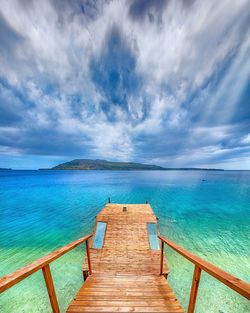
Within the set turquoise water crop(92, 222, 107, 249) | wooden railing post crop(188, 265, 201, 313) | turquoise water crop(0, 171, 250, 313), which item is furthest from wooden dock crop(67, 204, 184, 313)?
turquoise water crop(0, 171, 250, 313)

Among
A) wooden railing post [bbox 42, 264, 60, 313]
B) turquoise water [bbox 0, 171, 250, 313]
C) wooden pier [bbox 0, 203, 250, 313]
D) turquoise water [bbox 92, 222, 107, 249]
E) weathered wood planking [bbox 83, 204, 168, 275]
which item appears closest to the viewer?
wooden pier [bbox 0, 203, 250, 313]

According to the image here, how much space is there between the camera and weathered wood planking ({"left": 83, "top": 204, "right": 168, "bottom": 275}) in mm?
7859

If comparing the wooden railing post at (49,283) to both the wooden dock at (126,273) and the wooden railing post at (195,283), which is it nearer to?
the wooden dock at (126,273)

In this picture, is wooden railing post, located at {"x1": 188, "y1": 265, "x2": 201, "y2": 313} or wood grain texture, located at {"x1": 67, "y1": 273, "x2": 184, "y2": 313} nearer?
wooden railing post, located at {"x1": 188, "y1": 265, "x2": 201, "y2": 313}

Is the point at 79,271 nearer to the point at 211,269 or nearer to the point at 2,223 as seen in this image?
the point at 211,269

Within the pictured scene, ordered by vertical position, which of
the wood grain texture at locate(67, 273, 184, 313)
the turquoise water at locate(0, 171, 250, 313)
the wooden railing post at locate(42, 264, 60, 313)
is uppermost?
the wooden railing post at locate(42, 264, 60, 313)

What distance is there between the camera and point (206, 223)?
61.0 feet

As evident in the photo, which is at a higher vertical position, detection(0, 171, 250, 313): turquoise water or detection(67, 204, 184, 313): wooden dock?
detection(67, 204, 184, 313): wooden dock

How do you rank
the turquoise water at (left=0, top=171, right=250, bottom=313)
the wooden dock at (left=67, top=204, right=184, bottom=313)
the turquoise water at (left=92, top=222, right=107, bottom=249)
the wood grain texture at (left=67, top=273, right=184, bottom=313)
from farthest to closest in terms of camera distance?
the turquoise water at (left=92, top=222, right=107, bottom=249)
the turquoise water at (left=0, top=171, right=250, bottom=313)
the wooden dock at (left=67, top=204, right=184, bottom=313)
the wood grain texture at (left=67, top=273, right=184, bottom=313)

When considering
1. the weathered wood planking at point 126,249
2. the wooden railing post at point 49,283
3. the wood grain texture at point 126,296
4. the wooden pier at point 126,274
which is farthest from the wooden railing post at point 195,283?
the weathered wood planking at point 126,249

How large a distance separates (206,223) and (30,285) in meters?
19.2

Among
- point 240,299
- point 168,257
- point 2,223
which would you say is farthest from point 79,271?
point 2,223

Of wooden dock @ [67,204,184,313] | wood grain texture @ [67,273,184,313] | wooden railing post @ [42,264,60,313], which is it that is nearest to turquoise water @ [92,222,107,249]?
wooden dock @ [67,204,184,313]

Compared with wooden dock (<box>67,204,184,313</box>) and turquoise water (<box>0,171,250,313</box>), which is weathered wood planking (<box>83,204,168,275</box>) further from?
turquoise water (<box>0,171,250,313</box>)
